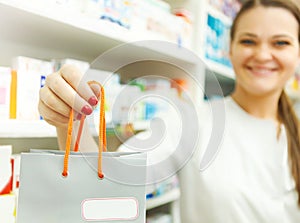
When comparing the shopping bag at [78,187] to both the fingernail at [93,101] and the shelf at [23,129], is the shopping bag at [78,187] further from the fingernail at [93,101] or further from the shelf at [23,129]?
the shelf at [23,129]

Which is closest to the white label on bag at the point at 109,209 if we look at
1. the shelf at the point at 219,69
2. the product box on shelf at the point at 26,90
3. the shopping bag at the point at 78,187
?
the shopping bag at the point at 78,187

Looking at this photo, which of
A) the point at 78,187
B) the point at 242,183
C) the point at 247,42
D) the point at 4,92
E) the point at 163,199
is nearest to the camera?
the point at 78,187

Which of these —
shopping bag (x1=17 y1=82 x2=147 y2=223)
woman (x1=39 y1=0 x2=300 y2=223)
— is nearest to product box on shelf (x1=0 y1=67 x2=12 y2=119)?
shopping bag (x1=17 y1=82 x2=147 y2=223)

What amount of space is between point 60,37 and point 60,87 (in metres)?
0.64

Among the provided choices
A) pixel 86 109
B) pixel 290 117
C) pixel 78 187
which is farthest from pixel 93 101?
pixel 290 117

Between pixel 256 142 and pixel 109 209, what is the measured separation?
2.57 feet

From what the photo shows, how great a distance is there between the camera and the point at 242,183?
1121 mm

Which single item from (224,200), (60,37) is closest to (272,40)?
(224,200)

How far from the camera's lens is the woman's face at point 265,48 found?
117 cm

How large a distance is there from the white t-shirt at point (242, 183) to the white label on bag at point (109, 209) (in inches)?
19.9

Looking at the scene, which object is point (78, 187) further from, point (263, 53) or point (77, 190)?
point (263, 53)

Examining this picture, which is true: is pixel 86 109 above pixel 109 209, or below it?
above

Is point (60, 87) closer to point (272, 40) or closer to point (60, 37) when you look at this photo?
point (60, 37)

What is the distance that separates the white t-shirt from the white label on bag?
1.66 feet
